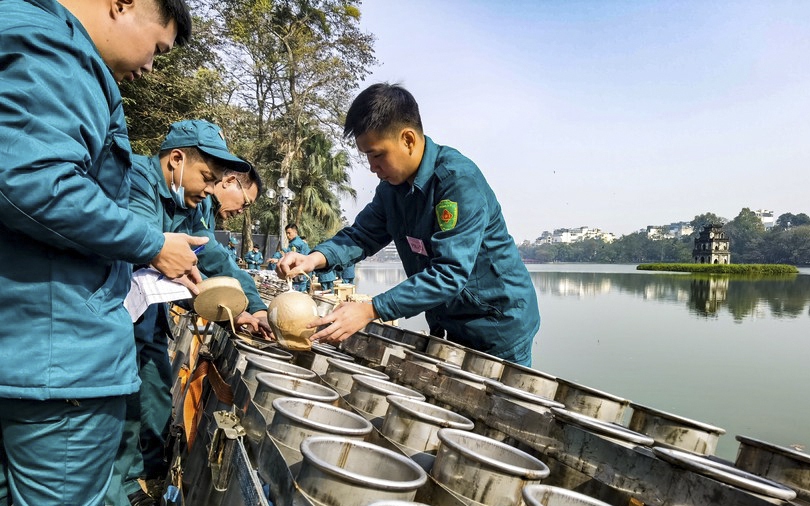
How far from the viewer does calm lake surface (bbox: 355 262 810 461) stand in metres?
17.1

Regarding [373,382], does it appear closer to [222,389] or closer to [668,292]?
[222,389]

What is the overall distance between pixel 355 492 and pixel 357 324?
1.77 m

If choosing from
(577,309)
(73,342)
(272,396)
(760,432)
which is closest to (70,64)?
(73,342)

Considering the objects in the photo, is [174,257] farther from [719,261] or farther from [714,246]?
[719,261]

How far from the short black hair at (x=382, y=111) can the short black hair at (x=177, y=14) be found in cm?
135

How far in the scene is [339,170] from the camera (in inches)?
1668

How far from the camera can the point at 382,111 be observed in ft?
11.7

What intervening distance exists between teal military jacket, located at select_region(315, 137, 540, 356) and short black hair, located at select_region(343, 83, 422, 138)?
0.31 meters

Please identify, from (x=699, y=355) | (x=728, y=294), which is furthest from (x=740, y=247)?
(x=699, y=355)

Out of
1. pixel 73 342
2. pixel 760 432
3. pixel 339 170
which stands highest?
pixel 339 170

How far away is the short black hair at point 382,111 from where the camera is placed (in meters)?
3.56

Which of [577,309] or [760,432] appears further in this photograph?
[577,309]

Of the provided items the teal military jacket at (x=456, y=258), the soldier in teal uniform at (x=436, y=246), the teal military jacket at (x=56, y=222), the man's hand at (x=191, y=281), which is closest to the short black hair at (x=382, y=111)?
the soldier in teal uniform at (x=436, y=246)

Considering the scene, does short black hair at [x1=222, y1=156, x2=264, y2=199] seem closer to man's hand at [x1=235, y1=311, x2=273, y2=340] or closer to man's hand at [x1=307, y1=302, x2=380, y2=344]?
man's hand at [x1=235, y1=311, x2=273, y2=340]
